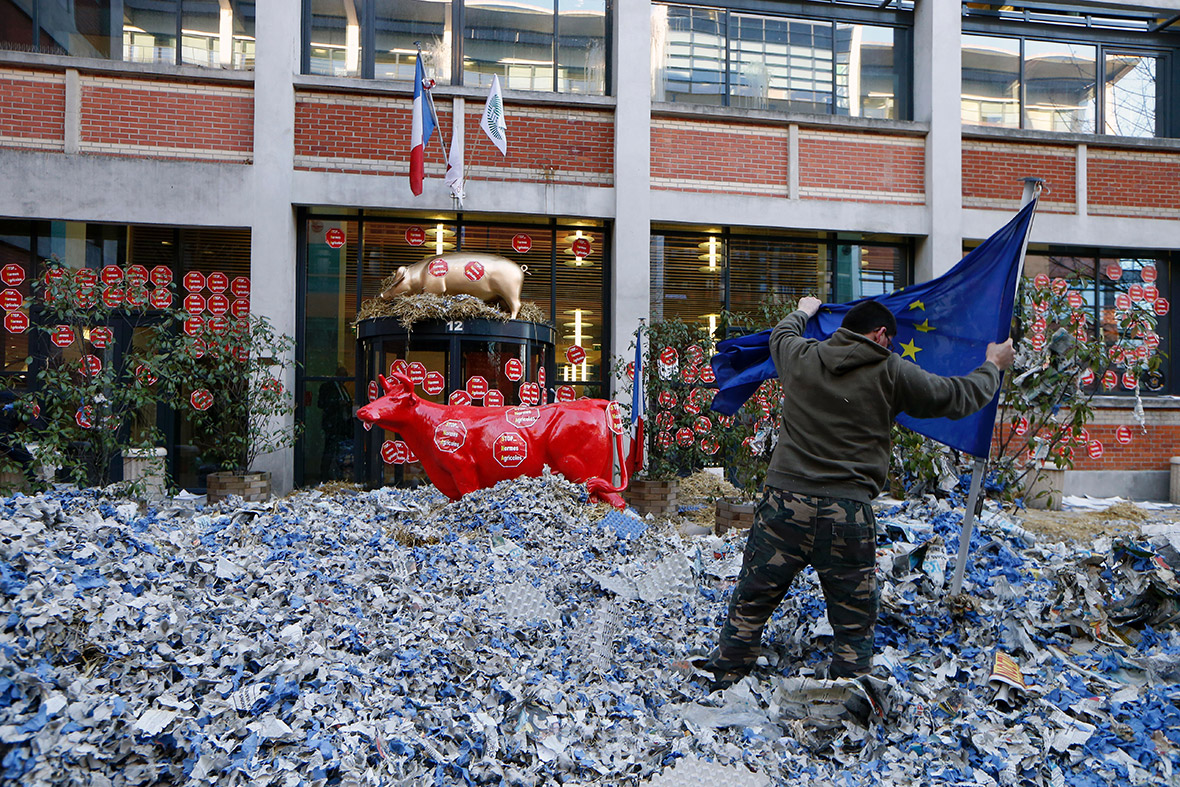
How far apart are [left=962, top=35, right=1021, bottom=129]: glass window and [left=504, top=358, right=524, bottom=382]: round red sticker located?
8367 mm

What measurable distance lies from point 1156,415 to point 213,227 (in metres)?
14.5

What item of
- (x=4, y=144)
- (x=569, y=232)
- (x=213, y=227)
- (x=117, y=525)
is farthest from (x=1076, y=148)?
(x=4, y=144)

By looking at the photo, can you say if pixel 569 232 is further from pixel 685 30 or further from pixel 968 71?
pixel 968 71

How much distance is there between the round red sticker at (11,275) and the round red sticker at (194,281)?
201cm

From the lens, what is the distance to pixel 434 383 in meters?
9.59

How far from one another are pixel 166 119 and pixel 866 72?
10409mm

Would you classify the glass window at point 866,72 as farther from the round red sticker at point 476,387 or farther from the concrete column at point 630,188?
the round red sticker at point 476,387

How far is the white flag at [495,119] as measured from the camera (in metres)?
10.0

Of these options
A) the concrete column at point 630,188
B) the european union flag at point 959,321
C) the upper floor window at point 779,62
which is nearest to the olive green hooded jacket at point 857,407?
the european union flag at point 959,321

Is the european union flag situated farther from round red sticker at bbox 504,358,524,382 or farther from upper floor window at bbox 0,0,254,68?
upper floor window at bbox 0,0,254,68

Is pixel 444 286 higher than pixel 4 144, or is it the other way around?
pixel 4 144

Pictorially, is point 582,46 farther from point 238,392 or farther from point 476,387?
point 238,392

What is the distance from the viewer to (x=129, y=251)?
1038 cm

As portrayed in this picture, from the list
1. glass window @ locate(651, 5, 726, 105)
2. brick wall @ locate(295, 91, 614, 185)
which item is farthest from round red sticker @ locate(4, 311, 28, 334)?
glass window @ locate(651, 5, 726, 105)
